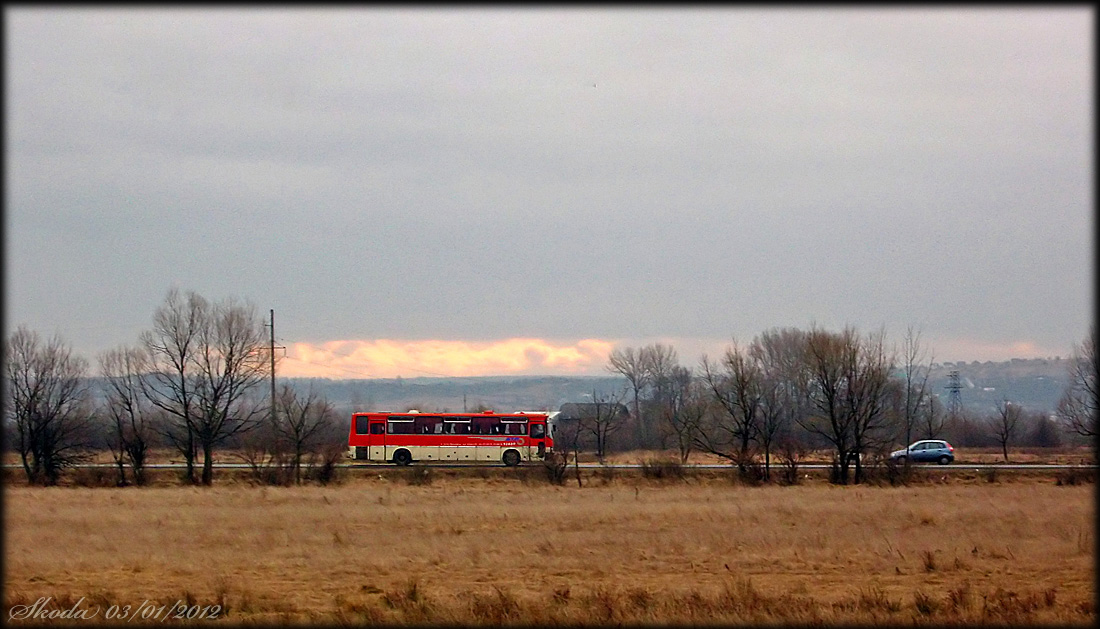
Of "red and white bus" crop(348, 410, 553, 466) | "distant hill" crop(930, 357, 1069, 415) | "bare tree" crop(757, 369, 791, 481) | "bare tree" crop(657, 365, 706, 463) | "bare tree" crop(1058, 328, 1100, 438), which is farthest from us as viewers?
"distant hill" crop(930, 357, 1069, 415)

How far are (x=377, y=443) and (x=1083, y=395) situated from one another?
3373cm

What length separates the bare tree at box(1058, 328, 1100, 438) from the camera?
3359 cm

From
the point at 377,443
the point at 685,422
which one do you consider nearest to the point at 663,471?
the point at 685,422

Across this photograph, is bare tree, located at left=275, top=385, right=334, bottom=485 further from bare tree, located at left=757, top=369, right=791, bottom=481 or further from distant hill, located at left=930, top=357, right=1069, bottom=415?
distant hill, located at left=930, top=357, right=1069, bottom=415

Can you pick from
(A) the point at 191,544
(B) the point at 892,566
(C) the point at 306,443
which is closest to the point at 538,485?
(C) the point at 306,443

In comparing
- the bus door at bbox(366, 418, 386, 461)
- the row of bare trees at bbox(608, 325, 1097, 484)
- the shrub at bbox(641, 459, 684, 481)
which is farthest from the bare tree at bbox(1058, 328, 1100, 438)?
the bus door at bbox(366, 418, 386, 461)

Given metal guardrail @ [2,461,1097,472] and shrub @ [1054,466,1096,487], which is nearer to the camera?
shrub @ [1054,466,1096,487]

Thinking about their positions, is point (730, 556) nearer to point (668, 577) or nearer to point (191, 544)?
point (668, 577)

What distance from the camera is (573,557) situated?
2052cm

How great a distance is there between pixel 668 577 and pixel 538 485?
2080 centimetres

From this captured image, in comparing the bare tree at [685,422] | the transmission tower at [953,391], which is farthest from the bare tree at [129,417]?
the transmission tower at [953,391]

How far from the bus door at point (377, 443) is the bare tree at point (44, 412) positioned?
13773mm

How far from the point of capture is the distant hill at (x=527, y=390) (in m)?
94.4

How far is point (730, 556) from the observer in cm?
2070
